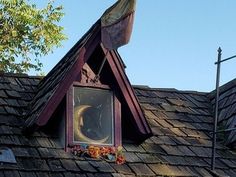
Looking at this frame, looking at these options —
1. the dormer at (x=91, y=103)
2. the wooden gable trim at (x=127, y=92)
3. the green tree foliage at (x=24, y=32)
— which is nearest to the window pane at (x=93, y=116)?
the dormer at (x=91, y=103)

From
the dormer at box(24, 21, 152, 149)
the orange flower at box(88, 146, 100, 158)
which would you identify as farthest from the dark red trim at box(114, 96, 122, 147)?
the orange flower at box(88, 146, 100, 158)

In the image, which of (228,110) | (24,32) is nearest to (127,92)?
(228,110)

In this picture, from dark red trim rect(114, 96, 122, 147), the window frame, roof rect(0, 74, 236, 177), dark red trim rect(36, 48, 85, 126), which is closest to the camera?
roof rect(0, 74, 236, 177)

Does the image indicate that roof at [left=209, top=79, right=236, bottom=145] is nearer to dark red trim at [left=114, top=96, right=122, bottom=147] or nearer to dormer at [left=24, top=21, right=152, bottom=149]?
dormer at [left=24, top=21, right=152, bottom=149]

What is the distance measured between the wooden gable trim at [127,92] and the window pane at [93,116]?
216 millimetres

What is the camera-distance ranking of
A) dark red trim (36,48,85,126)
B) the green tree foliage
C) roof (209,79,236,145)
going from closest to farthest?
dark red trim (36,48,85,126)
roof (209,79,236,145)
the green tree foliage

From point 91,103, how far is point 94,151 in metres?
0.73

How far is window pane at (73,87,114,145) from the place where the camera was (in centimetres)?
757

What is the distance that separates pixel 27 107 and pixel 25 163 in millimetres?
1470

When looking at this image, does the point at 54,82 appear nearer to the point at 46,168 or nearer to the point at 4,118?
the point at 4,118

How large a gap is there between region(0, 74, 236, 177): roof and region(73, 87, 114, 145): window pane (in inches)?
12.6

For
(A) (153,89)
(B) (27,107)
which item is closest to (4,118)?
(B) (27,107)

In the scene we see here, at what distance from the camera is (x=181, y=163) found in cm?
785

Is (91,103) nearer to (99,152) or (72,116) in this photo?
(72,116)
